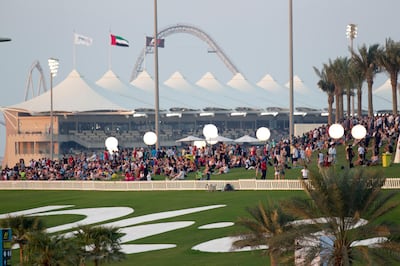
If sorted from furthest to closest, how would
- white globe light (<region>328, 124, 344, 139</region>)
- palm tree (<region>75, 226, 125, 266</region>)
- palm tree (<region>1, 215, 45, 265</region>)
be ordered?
white globe light (<region>328, 124, 344, 139</region>) < palm tree (<region>1, 215, 45, 265</region>) < palm tree (<region>75, 226, 125, 266</region>)

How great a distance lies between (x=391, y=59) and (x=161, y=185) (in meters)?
19.0

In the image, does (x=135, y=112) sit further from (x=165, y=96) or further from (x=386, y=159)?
(x=386, y=159)

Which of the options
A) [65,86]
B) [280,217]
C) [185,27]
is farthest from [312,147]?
[185,27]

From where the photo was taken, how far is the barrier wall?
50484 mm

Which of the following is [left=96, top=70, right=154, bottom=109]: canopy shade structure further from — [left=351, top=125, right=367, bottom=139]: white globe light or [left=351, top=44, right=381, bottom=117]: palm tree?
[left=351, top=125, right=367, bottom=139]: white globe light

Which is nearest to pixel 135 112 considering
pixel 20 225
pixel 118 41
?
pixel 118 41

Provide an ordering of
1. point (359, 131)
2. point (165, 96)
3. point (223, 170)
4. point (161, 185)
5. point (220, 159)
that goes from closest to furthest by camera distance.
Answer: point (359, 131) < point (161, 185) < point (223, 170) < point (220, 159) < point (165, 96)

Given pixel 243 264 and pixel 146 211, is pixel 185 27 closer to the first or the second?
pixel 146 211

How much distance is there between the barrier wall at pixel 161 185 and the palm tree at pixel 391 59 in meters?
18.1

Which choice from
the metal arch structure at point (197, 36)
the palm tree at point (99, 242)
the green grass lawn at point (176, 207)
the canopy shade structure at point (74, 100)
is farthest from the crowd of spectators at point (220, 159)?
the metal arch structure at point (197, 36)

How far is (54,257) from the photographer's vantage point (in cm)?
3156

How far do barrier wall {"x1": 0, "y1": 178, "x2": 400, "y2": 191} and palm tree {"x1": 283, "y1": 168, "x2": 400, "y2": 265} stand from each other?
57.8ft

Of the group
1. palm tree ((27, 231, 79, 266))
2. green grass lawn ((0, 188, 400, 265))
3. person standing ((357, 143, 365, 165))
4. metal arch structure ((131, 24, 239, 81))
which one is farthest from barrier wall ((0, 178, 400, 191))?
metal arch structure ((131, 24, 239, 81))

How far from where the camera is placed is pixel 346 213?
29312 mm
